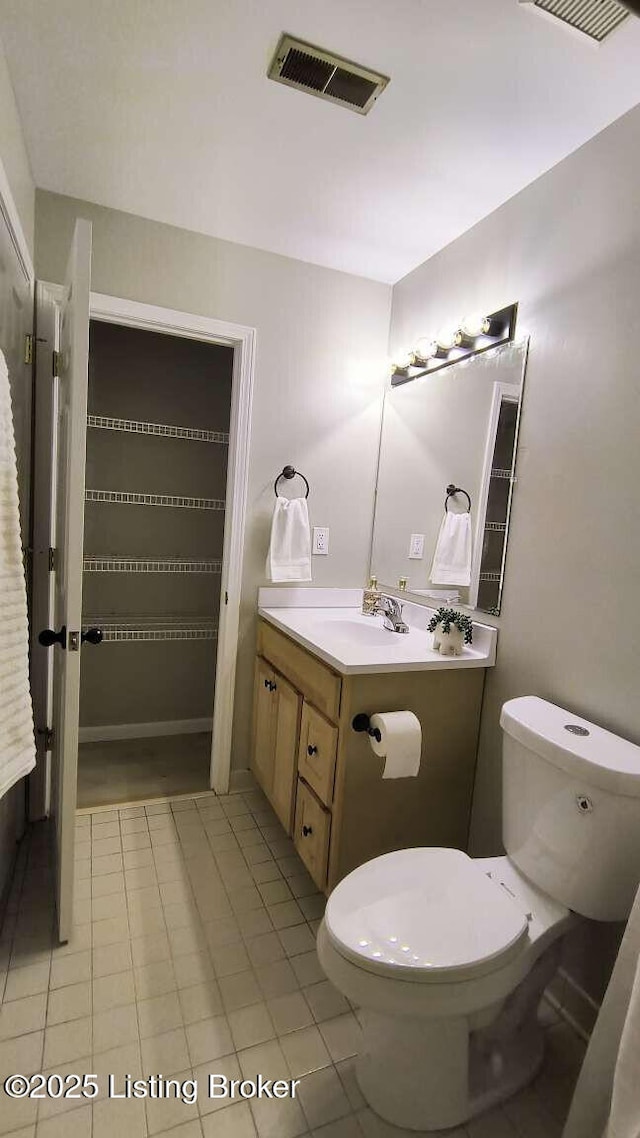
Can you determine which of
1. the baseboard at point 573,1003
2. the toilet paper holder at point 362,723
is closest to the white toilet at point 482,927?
the baseboard at point 573,1003

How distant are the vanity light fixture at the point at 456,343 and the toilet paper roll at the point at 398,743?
1.25 meters

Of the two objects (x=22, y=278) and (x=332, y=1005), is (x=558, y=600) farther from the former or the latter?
(x=22, y=278)

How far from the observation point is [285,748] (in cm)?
196

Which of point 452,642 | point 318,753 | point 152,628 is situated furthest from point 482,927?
point 152,628

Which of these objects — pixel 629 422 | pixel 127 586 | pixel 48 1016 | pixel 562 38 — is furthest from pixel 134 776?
pixel 562 38

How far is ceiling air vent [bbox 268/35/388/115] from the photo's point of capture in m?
1.28

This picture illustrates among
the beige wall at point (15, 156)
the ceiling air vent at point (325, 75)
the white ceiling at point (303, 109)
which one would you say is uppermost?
the ceiling air vent at point (325, 75)

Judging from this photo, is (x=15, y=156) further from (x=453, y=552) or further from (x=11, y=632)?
(x=453, y=552)

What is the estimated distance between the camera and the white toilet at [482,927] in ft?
3.40

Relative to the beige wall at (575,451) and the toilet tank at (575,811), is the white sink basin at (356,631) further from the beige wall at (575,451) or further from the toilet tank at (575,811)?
the toilet tank at (575,811)

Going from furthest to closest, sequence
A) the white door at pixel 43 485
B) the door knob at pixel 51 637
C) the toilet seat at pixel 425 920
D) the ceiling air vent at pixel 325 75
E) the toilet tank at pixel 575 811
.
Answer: the white door at pixel 43 485
the door knob at pixel 51 637
the ceiling air vent at pixel 325 75
the toilet tank at pixel 575 811
the toilet seat at pixel 425 920

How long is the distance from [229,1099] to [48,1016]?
50 cm

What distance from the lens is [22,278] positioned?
168 centimetres

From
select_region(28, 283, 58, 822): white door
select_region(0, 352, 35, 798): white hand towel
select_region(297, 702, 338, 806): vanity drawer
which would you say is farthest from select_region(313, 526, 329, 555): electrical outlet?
select_region(0, 352, 35, 798): white hand towel
